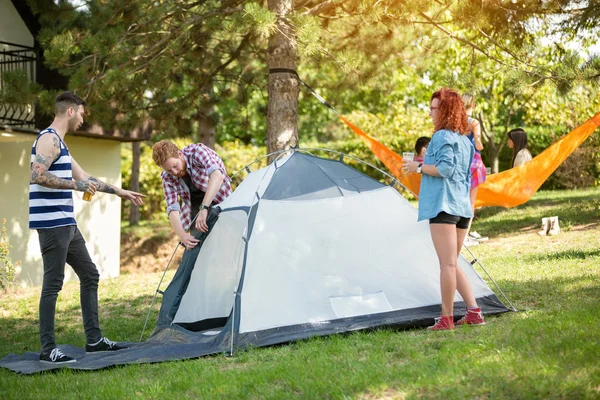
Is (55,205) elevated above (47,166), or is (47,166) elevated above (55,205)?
(47,166)

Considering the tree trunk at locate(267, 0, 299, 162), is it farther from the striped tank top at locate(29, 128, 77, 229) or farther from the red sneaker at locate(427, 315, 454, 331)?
the red sneaker at locate(427, 315, 454, 331)

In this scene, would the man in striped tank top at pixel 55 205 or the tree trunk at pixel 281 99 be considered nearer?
the man in striped tank top at pixel 55 205

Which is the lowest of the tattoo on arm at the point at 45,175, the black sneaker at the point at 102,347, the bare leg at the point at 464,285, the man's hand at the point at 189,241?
the black sneaker at the point at 102,347

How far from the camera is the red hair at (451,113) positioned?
149 inches

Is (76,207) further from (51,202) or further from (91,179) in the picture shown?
(51,202)

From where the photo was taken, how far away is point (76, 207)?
10297 mm

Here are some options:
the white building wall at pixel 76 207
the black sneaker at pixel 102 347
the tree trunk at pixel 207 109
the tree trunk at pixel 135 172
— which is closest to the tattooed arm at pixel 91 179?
the black sneaker at pixel 102 347

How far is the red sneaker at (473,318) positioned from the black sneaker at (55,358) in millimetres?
2189

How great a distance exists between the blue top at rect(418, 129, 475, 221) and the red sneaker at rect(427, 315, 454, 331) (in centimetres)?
55

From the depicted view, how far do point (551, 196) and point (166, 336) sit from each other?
8660 millimetres

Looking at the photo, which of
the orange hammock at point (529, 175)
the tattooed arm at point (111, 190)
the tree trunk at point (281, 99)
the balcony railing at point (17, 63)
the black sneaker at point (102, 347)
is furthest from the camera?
the balcony railing at point (17, 63)

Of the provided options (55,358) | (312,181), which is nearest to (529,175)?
(312,181)

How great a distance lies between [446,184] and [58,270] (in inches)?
85.8

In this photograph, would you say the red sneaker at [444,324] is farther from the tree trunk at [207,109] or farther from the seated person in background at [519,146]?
the tree trunk at [207,109]
